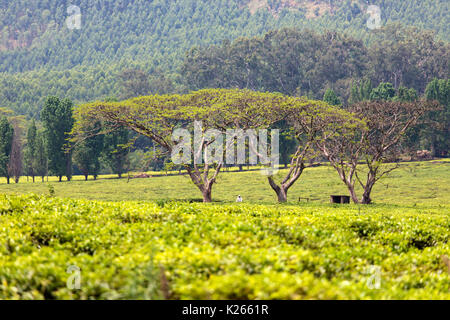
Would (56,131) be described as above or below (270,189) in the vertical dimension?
above

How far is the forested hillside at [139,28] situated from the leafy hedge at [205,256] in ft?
371

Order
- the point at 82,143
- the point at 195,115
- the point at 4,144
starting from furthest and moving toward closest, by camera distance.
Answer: the point at 4,144 → the point at 82,143 → the point at 195,115

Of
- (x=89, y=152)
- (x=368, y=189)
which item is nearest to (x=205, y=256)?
(x=368, y=189)

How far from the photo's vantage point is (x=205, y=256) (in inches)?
271

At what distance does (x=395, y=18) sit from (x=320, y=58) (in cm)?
7400

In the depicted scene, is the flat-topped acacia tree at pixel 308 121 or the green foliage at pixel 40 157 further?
the green foliage at pixel 40 157

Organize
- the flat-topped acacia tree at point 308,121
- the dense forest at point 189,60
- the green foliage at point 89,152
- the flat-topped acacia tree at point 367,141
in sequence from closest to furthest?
the flat-topped acacia tree at point 308,121 < the flat-topped acacia tree at point 367,141 < the green foliage at point 89,152 < the dense forest at point 189,60

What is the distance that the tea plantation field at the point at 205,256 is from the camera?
6.18 meters

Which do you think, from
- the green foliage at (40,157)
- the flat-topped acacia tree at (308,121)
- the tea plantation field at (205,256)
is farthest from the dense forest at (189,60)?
the tea plantation field at (205,256)

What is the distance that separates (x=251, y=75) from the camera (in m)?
99.1

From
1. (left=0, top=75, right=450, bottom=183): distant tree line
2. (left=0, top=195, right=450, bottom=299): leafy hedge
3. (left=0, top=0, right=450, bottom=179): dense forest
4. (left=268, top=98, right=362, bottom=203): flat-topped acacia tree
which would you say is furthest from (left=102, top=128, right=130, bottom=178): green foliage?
(left=0, top=195, right=450, bottom=299): leafy hedge

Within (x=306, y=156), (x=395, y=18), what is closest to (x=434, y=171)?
(x=306, y=156)

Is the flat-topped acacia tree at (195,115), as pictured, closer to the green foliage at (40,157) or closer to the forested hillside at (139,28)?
the green foliage at (40,157)

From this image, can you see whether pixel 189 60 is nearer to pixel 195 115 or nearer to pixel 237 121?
pixel 237 121
